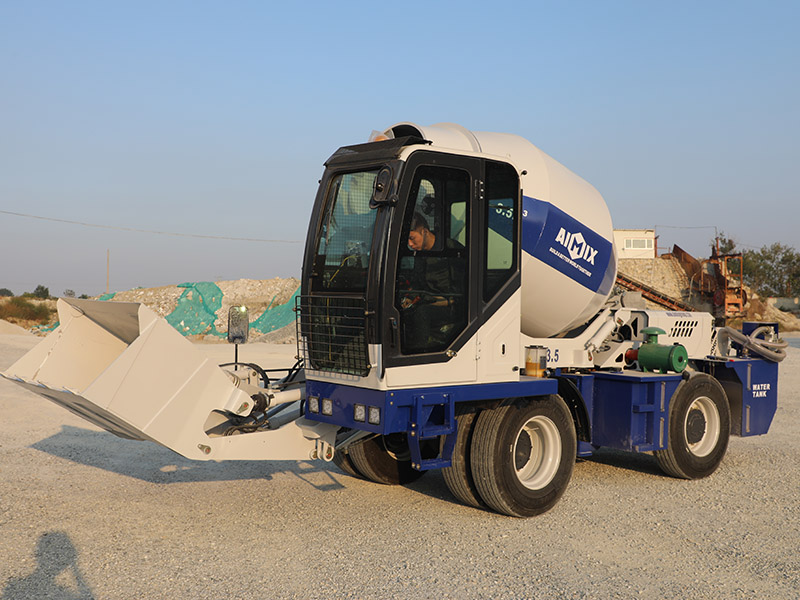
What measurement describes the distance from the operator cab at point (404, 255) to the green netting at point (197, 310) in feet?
95.4

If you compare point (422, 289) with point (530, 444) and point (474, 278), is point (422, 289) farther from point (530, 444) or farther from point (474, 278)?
point (530, 444)

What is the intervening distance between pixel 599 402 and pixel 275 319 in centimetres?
2865

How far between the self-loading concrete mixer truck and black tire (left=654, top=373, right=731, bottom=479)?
0.96 ft

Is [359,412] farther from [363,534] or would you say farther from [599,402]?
[599,402]

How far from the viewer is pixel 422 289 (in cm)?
582

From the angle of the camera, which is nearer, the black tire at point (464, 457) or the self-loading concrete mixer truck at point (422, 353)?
the self-loading concrete mixer truck at point (422, 353)

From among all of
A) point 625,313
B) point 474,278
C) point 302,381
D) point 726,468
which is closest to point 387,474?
point 302,381

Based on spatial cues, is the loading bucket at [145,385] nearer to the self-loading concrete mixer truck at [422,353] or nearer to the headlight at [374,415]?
the self-loading concrete mixer truck at [422,353]

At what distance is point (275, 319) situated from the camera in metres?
35.2

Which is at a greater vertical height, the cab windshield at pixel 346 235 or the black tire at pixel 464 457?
the cab windshield at pixel 346 235

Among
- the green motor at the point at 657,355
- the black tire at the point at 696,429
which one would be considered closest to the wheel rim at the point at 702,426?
Answer: the black tire at the point at 696,429

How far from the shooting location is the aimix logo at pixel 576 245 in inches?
283

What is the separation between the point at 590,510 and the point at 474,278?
2.47 m

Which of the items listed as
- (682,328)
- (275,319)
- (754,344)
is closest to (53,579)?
(682,328)
